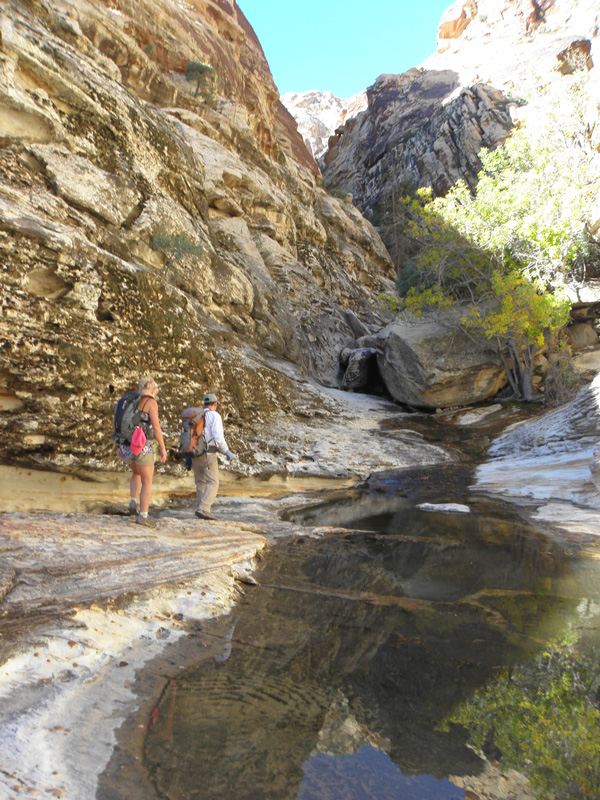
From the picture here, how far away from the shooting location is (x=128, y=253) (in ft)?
35.1

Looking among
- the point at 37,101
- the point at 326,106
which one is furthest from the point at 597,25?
the point at 326,106

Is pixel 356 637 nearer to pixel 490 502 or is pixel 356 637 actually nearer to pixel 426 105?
pixel 490 502

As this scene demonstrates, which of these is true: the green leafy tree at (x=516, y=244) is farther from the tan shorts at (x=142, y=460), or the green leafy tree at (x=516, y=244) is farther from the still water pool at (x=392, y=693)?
the tan shorts at (x=142, y=460)

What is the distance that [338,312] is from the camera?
2381cm

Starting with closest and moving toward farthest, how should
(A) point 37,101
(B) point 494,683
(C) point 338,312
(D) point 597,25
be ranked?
(B) point 494,683 → (A) point 37,101 → (C) point 338,312 → (D) point 597,25

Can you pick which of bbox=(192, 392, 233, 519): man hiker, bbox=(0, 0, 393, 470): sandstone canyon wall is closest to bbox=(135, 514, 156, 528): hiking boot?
bbox=(192, 392, 233, 519): man hiker

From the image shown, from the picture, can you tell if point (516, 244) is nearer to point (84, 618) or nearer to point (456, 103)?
point (84, 618)

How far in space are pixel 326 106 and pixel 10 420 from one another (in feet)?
414

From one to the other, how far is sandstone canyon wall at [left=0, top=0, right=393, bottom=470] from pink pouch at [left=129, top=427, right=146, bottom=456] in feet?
6.40

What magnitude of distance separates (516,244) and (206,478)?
1507 centimetres

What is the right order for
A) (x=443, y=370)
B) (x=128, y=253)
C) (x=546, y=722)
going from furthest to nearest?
1. (x=443, y=370)
2. (x=128, y=253)
3. (x=546, y=722)

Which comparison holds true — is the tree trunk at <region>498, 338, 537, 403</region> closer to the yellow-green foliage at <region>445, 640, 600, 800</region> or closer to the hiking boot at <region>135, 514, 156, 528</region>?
the hiking boot at <region>135, 514, 156, 528</region>

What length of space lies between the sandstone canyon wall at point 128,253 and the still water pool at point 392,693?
4.55 meters

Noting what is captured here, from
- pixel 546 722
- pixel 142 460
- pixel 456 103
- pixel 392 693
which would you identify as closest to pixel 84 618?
pixel 392 693
